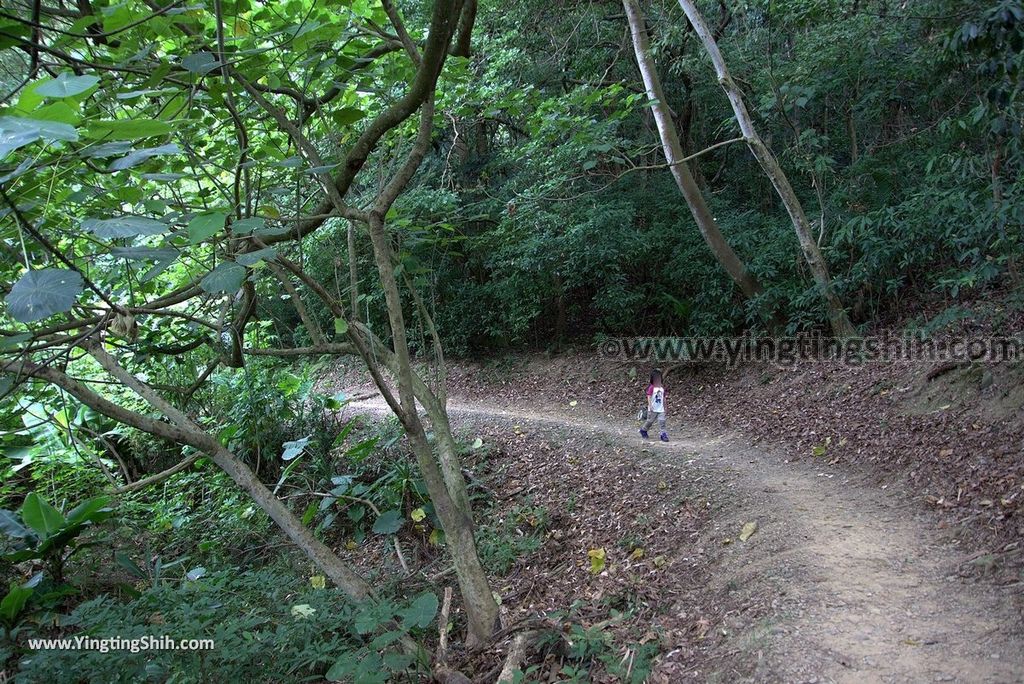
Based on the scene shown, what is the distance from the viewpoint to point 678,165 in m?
10.5

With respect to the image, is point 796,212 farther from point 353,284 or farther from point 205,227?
point 205,227

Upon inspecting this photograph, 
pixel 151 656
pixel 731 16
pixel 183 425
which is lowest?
pixel 151 656

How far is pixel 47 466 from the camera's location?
8375 millimetres

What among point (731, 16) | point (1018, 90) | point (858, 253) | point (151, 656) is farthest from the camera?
point (731, 16)

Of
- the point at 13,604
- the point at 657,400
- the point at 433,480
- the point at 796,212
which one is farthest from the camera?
the point at 796,212

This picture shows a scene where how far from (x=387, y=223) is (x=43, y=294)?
3.65 metres

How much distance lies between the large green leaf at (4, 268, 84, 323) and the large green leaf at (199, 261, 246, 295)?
0.38m

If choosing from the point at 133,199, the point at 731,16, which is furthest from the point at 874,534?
the point at 731,16

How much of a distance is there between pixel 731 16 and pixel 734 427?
26.0ft

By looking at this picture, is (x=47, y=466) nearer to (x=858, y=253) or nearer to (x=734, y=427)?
(x=734, y=427)

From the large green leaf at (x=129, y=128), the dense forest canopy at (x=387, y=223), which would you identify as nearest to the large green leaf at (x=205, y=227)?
the dense forest canopy at (x=387, y=223)

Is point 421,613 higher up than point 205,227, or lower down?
lower down

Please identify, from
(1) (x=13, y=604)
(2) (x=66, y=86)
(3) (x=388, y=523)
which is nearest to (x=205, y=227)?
(2) (x=66, y=86)

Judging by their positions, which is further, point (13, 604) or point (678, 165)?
point (678, 165)
